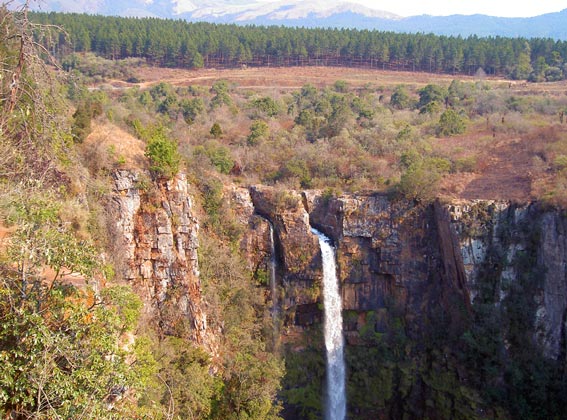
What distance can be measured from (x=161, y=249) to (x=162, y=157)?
357 cm

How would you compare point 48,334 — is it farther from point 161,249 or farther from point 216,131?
point 216,131

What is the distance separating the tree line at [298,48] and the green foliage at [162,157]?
3571cm

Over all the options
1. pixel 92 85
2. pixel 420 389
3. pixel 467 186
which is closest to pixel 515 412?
pixel 420 389

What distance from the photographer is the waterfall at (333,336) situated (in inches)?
901

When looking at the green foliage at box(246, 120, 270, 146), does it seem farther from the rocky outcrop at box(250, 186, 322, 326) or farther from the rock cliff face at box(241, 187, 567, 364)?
the rock cliff face at box(241, 187, 567, 364)

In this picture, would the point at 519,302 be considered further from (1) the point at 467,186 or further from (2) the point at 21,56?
(2) the point at 21,56

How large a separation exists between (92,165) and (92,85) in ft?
94.3

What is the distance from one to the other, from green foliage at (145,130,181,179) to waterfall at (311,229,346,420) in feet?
27.5

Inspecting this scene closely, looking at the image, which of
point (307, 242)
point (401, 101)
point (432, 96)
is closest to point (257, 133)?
point (307, 242)

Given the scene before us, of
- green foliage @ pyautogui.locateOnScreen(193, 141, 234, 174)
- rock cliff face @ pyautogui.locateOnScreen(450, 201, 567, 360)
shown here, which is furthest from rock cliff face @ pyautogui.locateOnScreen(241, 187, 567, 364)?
green foliage @ pyautogui.locateOnScreen(193, 141, 234, 174)

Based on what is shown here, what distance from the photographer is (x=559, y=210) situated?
18.8 metres

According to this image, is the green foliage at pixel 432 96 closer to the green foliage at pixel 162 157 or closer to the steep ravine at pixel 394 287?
the steep ravine at pixel 394 287

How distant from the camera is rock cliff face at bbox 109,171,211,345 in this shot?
18031 mm

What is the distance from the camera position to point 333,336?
23.8 m
